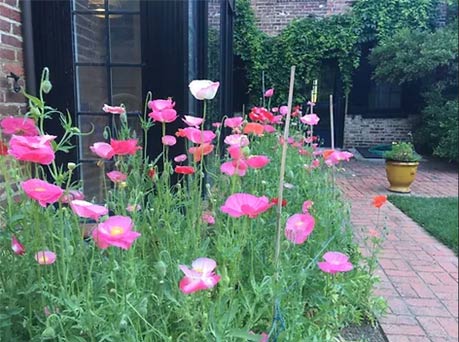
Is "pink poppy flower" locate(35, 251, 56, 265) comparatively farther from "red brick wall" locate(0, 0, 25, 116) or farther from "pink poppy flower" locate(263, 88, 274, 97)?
"red brick wall" locate(0, 0, 25, 116)

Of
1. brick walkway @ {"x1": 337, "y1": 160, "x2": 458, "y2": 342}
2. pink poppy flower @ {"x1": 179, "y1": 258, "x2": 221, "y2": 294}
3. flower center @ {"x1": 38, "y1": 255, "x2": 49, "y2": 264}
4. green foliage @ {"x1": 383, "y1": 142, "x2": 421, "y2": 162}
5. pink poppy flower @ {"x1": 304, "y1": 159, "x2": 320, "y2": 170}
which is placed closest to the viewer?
pink poppy flower @ {"x1": 179, "y1": 258, "x2": 221, "y2": 294}

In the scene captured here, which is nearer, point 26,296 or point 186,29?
point 26,296

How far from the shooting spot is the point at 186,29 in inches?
61.9

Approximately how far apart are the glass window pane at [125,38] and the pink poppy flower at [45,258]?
1.10 metres

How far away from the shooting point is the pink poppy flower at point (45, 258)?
64 cm

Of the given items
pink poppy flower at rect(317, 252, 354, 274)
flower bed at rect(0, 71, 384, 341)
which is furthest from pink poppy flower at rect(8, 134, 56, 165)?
pink poppy flower at rect(317, 252, 354, 274)

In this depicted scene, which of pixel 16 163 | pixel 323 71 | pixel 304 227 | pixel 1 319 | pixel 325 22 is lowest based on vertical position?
pixel 1 319

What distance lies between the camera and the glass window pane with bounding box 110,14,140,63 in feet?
5.15

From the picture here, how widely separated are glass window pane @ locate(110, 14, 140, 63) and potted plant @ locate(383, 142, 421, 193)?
3.46ft

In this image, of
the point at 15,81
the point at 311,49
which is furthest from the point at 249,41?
the point at 15,81

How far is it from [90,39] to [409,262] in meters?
1.48

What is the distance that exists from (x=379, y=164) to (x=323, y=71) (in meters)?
0.29

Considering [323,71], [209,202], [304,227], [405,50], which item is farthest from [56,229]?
[405,50]

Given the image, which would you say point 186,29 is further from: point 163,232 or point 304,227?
point 304,227
